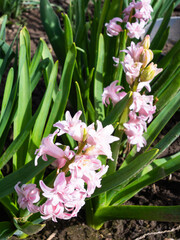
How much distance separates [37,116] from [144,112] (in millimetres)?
389

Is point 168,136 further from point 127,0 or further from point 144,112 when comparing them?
point 127,0

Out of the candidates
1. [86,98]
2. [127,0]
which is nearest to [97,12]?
[127,0]

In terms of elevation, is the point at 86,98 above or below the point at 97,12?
below

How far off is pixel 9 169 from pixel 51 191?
0.88 metres

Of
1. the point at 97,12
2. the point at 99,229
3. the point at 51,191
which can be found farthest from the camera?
the point at 97,12

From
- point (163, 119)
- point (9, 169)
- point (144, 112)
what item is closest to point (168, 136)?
point (163, 119)

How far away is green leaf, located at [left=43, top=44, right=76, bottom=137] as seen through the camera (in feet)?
4.00

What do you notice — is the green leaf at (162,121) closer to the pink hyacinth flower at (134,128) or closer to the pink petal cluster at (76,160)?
the pink hyacinth flower at (134,128)

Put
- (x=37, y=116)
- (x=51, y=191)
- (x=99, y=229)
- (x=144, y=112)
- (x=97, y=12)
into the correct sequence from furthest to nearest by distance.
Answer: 1. (x=97, y=12)
2. (x=99, y=229)
3. (x=37, y=116)
4. (x=144, y=112)
5. (x=51, y=191)

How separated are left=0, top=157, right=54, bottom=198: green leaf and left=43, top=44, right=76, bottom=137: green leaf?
27 centimetres

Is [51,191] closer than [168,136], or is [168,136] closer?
[51,191]

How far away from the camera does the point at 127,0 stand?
1.65 meters

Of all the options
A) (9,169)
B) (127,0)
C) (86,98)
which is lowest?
(9,169)

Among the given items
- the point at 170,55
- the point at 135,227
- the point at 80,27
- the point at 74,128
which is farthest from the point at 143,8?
the point at 135,227
